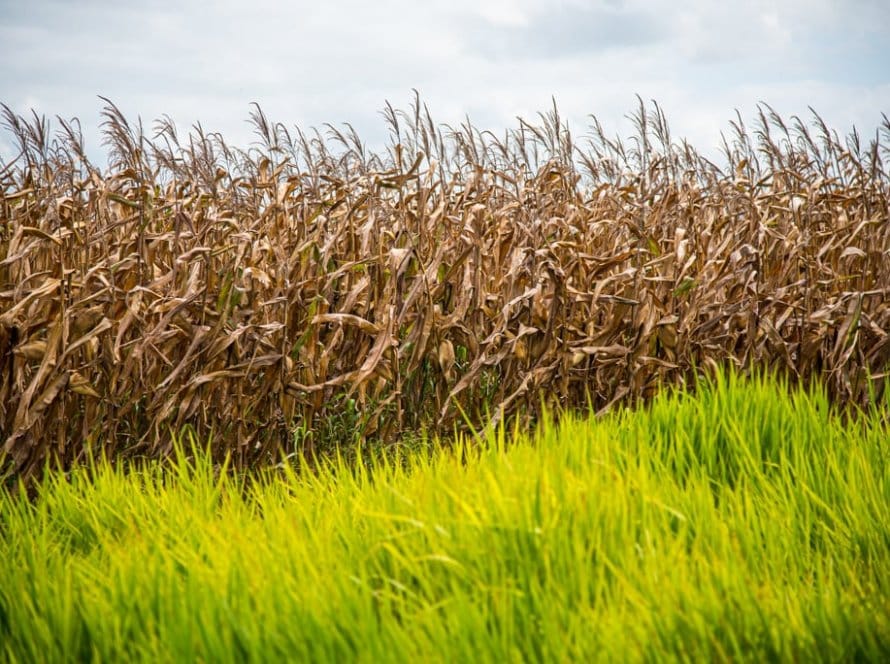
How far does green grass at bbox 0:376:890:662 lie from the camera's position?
1.60 meters

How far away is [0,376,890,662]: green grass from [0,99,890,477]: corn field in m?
0.99

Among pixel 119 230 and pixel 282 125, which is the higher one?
pixel 282 125

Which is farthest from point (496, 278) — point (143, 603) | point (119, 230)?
point (143, 603)

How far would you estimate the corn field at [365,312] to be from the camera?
11.2 feet

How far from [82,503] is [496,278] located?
2244 millimetres

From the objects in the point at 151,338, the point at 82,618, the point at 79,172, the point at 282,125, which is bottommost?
the point at 82,618

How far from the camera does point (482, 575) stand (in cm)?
176

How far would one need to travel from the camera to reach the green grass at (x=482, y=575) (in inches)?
62.9

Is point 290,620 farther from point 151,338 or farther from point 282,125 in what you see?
point 282,125

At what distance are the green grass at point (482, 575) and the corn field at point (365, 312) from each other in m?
0.99

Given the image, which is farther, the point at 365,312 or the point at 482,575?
the point at 365,312

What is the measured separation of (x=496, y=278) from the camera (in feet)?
13.8

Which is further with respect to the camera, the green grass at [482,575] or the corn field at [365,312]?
the corn field at [365,312]

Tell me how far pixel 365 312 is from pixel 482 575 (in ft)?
7.08
